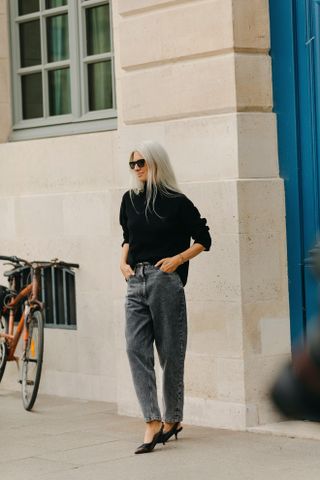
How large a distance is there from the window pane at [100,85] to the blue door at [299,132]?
2269mm

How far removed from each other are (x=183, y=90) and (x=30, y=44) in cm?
298

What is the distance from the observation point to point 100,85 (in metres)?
10.4

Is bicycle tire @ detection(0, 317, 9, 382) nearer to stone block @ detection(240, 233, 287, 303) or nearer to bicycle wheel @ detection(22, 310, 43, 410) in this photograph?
bicycle wheel @ detection(22, 310, 43, 410)

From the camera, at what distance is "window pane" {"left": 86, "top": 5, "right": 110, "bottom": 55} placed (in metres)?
10.3

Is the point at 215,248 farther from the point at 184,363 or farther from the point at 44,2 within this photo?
the point at 44,2

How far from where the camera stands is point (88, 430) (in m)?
8.55

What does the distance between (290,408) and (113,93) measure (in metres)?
7.59

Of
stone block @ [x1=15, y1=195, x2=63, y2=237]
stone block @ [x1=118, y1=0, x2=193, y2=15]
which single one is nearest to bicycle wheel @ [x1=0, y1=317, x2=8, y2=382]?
stone block @ [x1=15, y1=195, x2=63, y2=237]

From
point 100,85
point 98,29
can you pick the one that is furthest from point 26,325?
point 98,29

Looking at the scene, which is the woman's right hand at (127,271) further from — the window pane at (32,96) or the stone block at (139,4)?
the window pane at (32,96)

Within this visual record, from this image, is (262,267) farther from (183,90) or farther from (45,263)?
(45,263)

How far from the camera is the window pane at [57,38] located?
10688 millimetres

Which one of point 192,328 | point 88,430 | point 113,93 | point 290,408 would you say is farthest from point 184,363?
point 290,408

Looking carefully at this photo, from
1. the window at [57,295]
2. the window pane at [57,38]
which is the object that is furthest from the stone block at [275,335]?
the window pane at [57,38]
